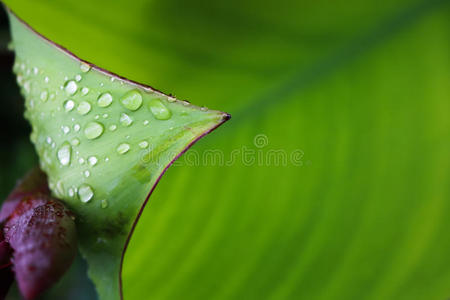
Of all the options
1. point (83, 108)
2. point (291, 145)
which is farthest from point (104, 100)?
point (291, 145)

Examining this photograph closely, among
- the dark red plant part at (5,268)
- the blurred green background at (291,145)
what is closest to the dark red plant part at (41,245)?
the dark red plant part at (5,268)

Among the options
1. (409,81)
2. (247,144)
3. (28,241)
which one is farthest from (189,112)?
(409,81)

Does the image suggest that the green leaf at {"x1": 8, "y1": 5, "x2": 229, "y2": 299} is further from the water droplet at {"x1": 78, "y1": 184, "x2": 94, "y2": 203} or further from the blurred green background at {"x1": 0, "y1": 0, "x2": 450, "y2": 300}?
the blurred green background at {"x1": 0, "y1": 0, "x2": 450, "y2": 300}

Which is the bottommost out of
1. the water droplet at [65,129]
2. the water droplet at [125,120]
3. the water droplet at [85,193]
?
the water droplet at [85,193]

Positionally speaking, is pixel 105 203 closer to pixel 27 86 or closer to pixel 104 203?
pixel 104 203

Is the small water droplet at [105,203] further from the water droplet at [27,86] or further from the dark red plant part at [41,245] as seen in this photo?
the water droplet at [27,86]

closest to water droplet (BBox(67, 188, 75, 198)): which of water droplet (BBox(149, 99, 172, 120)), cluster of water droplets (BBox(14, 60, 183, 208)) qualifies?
cluster of water droplets (BBox(14, 60, 183, 208))

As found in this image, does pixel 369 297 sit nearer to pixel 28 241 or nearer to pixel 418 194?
pixel 418 194
